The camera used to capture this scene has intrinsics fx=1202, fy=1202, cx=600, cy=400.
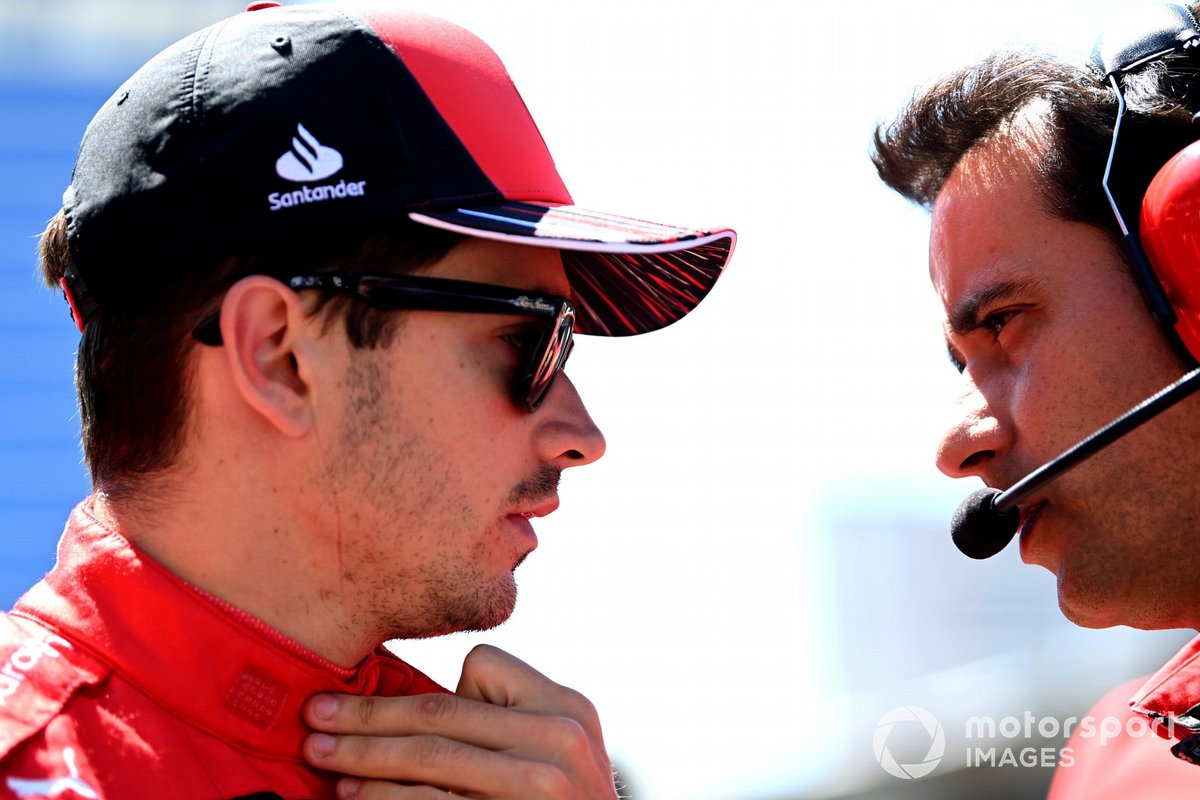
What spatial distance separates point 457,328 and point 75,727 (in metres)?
0.79

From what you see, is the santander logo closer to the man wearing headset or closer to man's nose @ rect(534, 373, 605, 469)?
man's nose @ rect(534, 373, 605, 469)

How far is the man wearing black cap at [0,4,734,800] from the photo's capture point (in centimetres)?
171

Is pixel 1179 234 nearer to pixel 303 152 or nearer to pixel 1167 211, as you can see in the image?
pixel 1167 211

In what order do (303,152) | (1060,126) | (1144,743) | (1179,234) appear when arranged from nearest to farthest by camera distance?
(303,152) < (1179,234) < (1060,126) < (1144,743)

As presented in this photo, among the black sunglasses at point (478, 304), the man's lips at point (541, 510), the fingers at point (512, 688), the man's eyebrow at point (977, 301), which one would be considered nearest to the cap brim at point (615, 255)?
the black sunglasses at point (478, 304)

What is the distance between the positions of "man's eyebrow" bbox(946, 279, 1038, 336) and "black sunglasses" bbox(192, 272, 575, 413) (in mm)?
843

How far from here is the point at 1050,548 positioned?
2.34 m

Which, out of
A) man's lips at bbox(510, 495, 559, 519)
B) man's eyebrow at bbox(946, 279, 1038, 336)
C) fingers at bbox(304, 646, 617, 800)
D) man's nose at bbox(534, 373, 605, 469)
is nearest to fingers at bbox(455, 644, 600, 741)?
fingers at bbox(304, 646, 617, 800)

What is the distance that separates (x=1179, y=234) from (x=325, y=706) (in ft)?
5.19

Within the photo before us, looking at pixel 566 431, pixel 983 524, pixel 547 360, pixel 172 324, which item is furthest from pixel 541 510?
pixel 983 524

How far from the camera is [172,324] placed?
1.84m

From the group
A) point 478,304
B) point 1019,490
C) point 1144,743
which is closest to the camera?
point 478,304

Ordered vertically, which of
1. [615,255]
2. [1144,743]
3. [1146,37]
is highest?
[1146,37]

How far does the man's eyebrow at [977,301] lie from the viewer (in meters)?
2.34
